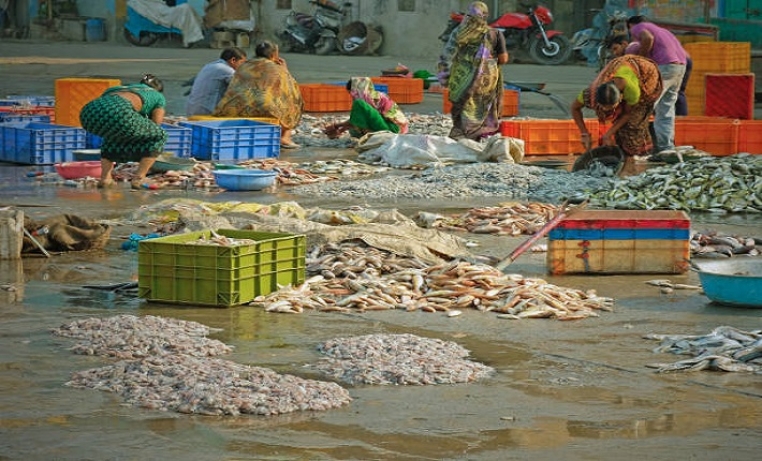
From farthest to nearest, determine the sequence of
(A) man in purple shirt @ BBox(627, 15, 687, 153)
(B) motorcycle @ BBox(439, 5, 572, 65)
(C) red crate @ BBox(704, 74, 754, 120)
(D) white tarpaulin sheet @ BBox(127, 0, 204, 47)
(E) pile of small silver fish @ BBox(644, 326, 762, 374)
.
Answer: (D) white tarpaulin sheet @ BBox(127, 0, 204, 47) < (B) motorcycle @ BBox(439, 5, 572, 65) < (C) red crate @ BBox(704, 74, 754, 120) < (A) man in purple shirt @ BBox(627, 15, 687, 153) < (E) pile of small silver fish @ BBox(644, 326, 762, 374)

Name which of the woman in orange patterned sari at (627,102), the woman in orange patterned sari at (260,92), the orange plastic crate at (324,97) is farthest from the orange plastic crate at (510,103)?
the woman in orange patterned sari at (627,102)

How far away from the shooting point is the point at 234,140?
15.2m

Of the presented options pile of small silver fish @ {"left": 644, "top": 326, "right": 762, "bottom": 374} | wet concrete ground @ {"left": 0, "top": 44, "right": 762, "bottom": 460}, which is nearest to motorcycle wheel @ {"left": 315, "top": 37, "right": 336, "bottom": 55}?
wet concrete ground @ {"left": 0, "top": 44, "right": 762, "bottom": 460}

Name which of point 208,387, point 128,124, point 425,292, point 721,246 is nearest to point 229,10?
point 128,124

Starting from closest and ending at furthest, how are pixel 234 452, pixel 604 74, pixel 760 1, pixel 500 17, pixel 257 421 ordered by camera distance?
pixel 234 452 < pixel 257 421 < pixel 604 74 < pixel 760 1 < pixel 500 17

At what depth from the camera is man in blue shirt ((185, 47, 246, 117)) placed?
54.6ft

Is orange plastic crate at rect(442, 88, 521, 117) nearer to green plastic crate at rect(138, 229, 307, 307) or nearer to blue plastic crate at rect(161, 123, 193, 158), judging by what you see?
blue plastic crate at rect(161, 123, 193, 158)

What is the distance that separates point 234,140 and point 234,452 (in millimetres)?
10227

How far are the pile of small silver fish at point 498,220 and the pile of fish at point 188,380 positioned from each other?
4032mm

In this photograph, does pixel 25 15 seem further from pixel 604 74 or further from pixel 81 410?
pixel 81 410

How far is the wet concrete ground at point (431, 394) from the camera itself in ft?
17.4

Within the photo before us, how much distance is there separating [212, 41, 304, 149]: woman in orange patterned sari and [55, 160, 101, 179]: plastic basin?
10.0 feet

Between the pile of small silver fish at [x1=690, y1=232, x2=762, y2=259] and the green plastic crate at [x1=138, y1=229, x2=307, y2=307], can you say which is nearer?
the green plastic crate at [x1=138, y1=229, x2=307, y2=307]

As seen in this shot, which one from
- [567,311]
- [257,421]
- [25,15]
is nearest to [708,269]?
[567,311]
